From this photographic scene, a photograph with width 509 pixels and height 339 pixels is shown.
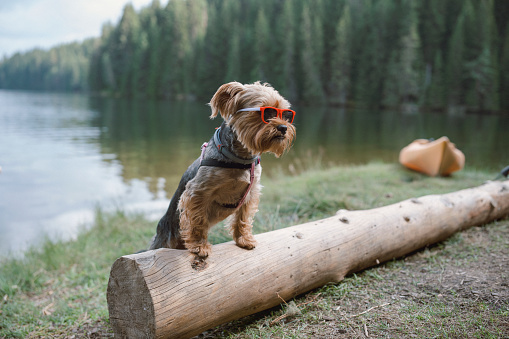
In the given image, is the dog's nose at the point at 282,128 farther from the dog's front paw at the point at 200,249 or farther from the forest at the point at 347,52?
the forest at the point at 347,52

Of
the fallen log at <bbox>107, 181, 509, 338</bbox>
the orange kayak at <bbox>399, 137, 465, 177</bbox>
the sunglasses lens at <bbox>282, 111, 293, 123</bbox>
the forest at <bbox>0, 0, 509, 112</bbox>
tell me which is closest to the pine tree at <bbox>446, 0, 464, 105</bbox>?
the forest at <bbox>0, 0, 509, 112</bbox>

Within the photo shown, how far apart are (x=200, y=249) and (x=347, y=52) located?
46.6 m

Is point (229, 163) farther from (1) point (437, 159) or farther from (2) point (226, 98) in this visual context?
(1) point (437, 159)

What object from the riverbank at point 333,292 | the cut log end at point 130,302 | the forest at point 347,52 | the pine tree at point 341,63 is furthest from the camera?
the pine tree at point 341,63

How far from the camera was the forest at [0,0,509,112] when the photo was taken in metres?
37.0

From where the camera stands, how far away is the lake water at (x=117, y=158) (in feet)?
28.0

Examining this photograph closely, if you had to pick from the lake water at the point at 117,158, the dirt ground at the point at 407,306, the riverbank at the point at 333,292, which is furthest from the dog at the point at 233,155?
the riverbank at the point at 333,292

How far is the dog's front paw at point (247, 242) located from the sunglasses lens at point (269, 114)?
1.06 meters

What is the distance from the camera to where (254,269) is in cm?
293

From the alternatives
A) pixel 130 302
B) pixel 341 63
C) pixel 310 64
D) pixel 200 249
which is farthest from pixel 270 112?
pixel 341 63

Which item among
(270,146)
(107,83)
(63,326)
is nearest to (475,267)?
(270,146)

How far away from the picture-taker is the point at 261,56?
44844 millimetres

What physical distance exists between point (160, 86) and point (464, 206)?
61346 millimetres

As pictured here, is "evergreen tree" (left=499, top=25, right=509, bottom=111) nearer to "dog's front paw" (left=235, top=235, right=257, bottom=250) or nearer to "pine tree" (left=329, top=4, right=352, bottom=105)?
"pine tree" (left=329, top=4, right=352, bottom=105)
